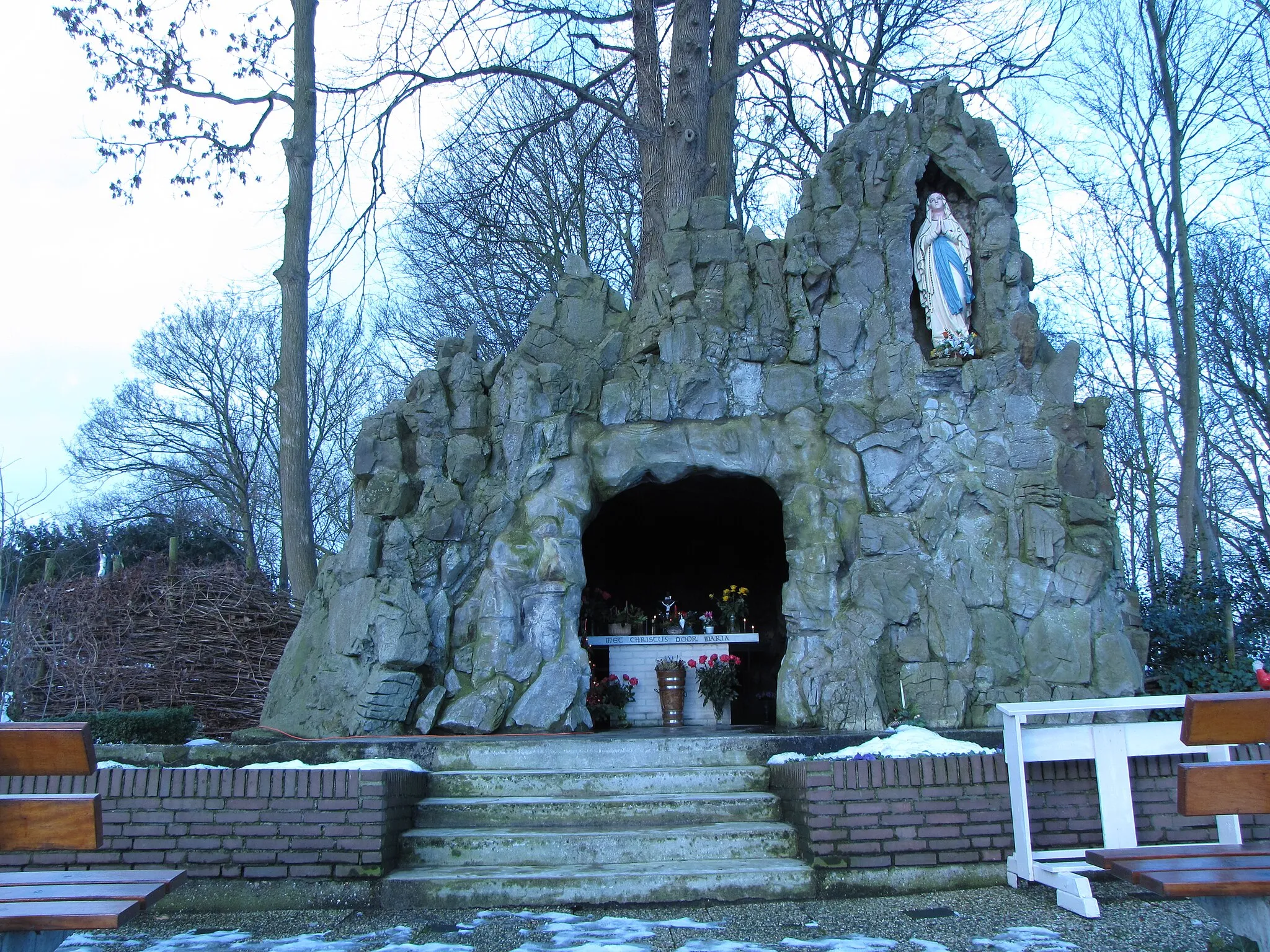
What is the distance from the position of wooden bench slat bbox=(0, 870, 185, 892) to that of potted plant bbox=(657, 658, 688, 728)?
6458 millimetres

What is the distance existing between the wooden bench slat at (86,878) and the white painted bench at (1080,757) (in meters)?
3.69

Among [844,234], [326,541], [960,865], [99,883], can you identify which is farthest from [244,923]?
[326,541]

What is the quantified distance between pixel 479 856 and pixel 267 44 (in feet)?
30.2

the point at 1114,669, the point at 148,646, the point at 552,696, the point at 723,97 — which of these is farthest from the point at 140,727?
the point at 723,97

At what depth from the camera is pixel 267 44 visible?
11.1 metres

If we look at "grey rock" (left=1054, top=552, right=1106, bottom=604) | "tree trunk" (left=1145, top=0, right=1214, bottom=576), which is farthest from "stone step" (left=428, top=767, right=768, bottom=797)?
"tree trunk" (left=1145, top=0, right=1214, bottom=576)

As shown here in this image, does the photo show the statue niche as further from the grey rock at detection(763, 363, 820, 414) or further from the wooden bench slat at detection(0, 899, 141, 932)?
the wooden bench slat at detection(0, 899, 141, 932)

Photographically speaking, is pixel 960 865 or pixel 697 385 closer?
pixel 960 865

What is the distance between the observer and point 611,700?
9812 mm

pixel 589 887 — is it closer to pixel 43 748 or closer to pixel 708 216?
pixel 43 748

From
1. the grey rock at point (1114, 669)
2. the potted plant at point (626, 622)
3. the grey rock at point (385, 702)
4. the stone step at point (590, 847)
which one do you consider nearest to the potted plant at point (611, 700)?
the potted plant at point (626, 622)

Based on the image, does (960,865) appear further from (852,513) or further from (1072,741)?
(852,513)

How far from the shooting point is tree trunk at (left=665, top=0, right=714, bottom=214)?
1174cm

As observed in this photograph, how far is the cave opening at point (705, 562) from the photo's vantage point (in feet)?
37.5
